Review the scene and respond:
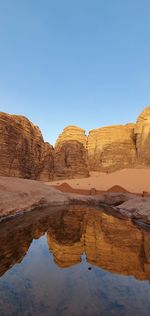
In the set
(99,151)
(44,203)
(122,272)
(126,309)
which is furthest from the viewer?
(99,151)

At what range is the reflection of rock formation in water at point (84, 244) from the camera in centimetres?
671

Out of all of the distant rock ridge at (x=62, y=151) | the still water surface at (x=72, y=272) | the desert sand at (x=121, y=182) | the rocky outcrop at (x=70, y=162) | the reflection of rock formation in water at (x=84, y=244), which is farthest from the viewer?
the rocky outcrop at (x=70, y=162)

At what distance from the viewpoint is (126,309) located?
170 inches

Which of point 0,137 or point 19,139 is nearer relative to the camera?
point 0,137

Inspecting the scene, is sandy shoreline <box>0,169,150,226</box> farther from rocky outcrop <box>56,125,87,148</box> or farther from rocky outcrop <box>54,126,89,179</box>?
rocky outcrop <box>56,125,87,148</box>

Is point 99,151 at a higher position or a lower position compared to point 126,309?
higher

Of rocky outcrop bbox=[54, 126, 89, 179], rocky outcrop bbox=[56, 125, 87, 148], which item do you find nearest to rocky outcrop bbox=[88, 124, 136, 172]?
rocky outcrop bbox=[56, 125, 87, 148]

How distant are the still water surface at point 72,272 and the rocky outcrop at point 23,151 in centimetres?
2923

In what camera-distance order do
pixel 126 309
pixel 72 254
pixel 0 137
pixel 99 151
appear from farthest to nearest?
pixel 99 151 → pixel 0 137 → pixel 72 254 → pixel 126 309

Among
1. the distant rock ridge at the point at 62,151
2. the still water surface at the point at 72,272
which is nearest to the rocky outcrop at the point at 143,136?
the distant rock ridge at the point at 62,151

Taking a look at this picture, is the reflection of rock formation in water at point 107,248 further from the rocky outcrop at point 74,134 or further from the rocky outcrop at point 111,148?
the rocky outcrop at point 74,134

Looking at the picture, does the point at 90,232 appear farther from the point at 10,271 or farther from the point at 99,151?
the point at 99,151

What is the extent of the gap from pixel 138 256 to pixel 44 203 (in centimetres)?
1306

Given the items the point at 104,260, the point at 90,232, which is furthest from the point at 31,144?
the point at 104,260
